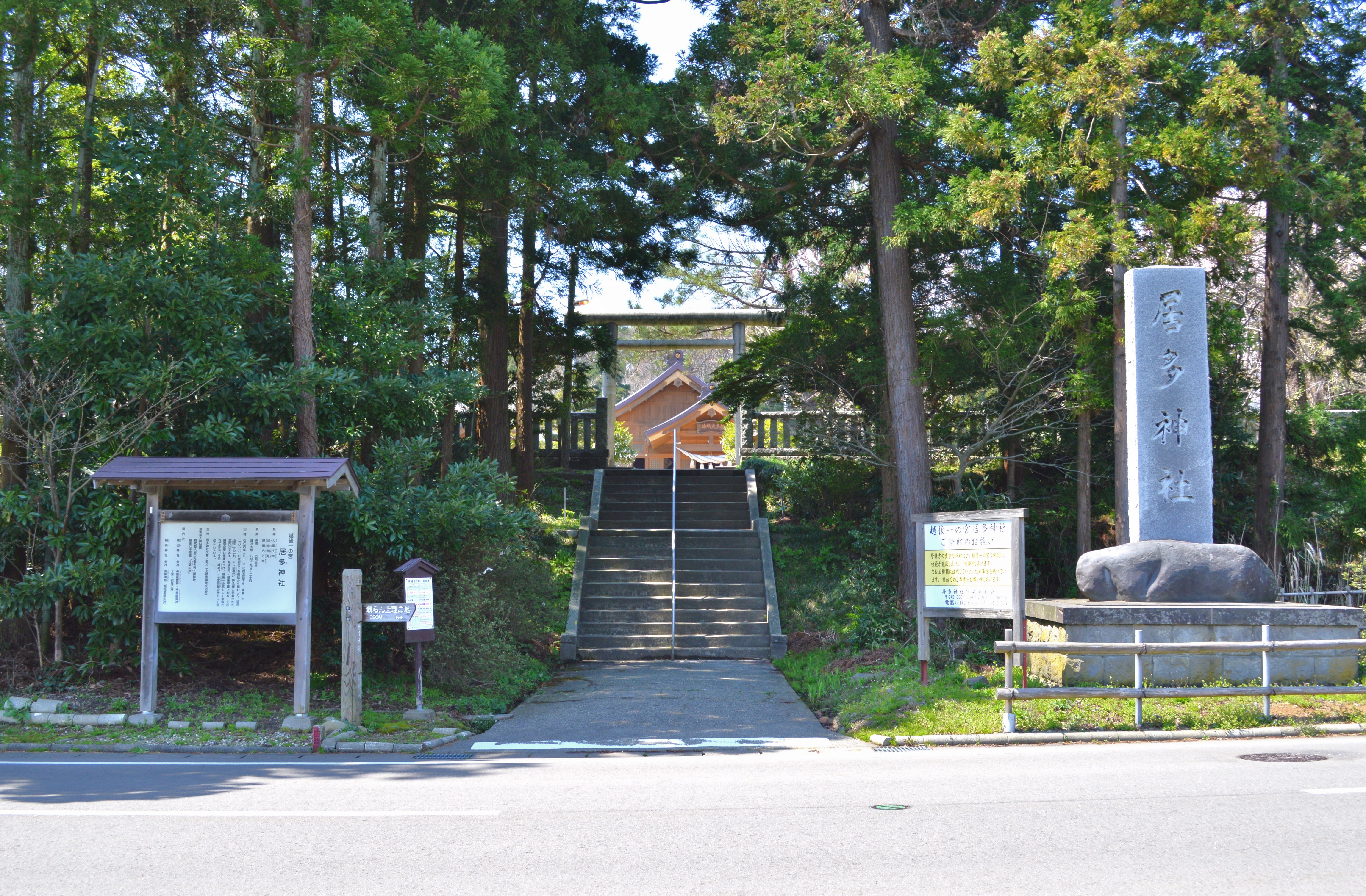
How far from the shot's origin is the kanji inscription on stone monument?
11398mm

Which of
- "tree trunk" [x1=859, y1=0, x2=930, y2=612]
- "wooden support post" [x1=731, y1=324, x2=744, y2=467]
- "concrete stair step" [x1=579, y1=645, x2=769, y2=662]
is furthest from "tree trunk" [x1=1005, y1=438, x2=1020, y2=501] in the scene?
"wooden support post" [x1=731, y1=324, x2=744, y2=467]

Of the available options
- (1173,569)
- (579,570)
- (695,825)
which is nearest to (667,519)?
(579,570)

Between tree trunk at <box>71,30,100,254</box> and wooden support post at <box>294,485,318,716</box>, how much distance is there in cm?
518

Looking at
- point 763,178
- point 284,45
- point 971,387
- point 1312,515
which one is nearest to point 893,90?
point 763,178

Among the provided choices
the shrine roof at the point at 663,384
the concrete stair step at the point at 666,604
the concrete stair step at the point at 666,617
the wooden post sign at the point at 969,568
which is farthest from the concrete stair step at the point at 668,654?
the shrine roof at the point at 663,384

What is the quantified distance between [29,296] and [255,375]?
3.87 metres

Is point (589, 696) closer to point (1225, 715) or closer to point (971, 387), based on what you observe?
point (1225, 715)

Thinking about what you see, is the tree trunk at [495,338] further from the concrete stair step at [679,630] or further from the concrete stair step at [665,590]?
the concrete stair step at [679,630]

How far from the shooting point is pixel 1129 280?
11.9m

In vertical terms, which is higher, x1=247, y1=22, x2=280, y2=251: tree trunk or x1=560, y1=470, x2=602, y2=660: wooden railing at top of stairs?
x1=247, y1=22, x2=280, y2=251: tree trunk

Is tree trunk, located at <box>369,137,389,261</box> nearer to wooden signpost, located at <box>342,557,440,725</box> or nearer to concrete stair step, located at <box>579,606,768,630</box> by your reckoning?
wooden signpost, located at <box>342,557,440,725</box>

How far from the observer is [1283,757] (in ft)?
24.7

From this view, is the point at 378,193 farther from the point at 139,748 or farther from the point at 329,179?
the point at 139,748

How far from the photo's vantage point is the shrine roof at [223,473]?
9.06m
